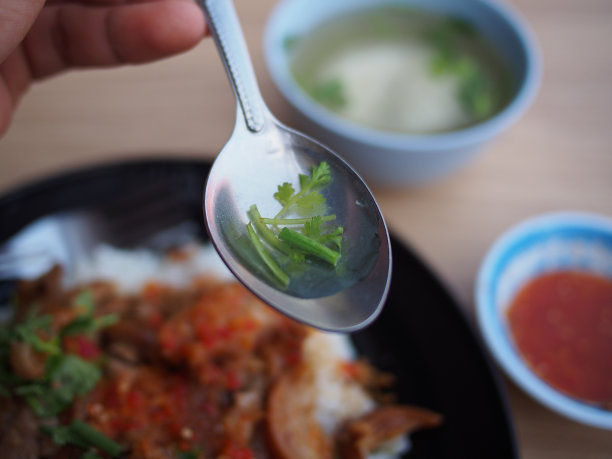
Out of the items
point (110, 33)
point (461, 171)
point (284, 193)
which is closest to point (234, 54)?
point (284, 193)

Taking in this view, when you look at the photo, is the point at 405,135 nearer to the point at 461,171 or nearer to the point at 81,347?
the point at 461,171

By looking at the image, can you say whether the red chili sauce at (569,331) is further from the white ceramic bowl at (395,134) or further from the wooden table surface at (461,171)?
the white ceramic bowl at (395,134)

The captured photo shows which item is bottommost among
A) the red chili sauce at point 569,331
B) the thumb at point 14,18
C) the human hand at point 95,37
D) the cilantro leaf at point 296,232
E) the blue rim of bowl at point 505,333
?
the red chili sauce at point 569,331

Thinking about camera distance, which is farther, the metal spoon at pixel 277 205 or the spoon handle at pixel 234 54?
the spoon handle at pixel 234 54

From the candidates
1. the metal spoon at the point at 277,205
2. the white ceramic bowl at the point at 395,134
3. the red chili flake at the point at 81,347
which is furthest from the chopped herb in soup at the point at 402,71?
the red chili flake at the point at 81,347

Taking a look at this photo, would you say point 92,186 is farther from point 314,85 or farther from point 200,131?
point 314,85

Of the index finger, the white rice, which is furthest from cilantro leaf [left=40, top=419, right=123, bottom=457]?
the index finger

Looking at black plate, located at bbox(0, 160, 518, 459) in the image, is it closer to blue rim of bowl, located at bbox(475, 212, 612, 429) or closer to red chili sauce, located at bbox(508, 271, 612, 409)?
blue rim of bowl, located at bbox(475, 212, 612, 429)
